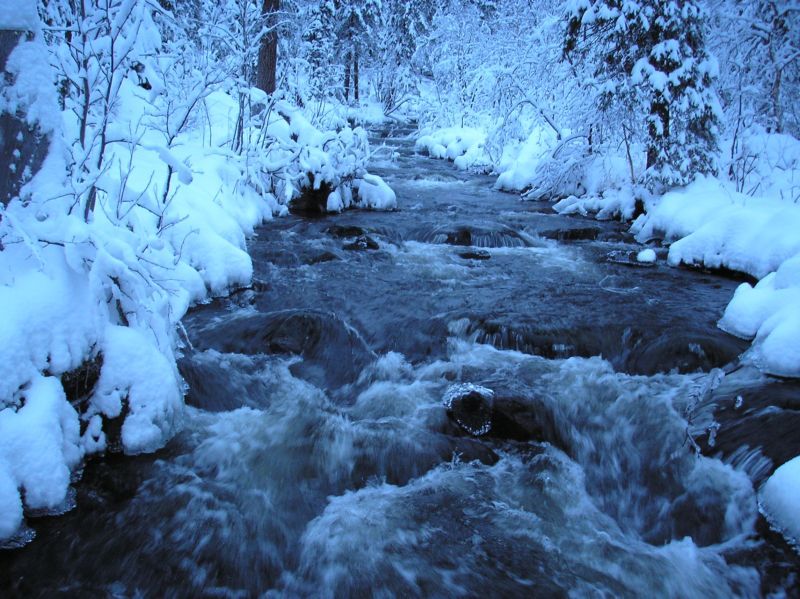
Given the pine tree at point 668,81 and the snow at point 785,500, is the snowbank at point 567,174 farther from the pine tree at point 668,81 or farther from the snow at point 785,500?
the snow at point 785,500

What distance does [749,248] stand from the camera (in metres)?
7.14

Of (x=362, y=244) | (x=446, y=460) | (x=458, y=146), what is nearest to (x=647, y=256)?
(x=362, y=244)

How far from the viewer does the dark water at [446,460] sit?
9.73 feet

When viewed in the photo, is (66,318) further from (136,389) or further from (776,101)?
(776,101)

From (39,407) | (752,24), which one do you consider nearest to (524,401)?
(39,407)

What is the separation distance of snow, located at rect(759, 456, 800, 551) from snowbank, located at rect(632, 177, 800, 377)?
161cm

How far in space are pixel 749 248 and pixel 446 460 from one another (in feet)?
18.8

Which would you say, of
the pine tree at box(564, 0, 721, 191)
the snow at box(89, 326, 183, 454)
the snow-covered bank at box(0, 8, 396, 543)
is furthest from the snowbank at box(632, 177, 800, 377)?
the snow-covered bank at box(0, 8, 396, 543)

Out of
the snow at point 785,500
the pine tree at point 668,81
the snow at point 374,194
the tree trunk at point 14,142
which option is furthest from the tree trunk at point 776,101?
the tree trunk at point 14,142

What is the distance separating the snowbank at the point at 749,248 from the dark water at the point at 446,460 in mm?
310

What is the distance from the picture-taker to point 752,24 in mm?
11102

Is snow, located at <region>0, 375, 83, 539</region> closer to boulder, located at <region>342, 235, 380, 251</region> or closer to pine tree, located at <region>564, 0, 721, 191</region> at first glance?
boulder, located at <region>342, 235, 380, 251</region>

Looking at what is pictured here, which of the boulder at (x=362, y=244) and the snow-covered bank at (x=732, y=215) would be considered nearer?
the snow-covered bank at (x=732, y=215)

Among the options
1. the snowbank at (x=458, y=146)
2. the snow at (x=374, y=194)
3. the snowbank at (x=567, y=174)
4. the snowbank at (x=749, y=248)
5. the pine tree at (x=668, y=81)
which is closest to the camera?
the snowbank at (x=749, y=248)
